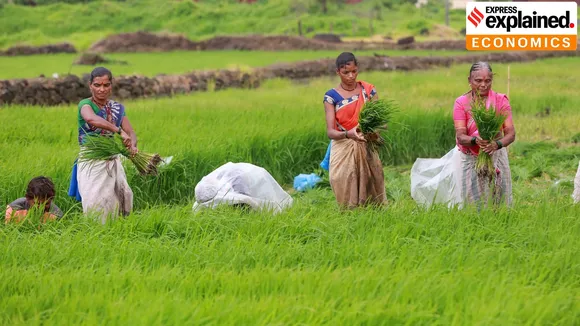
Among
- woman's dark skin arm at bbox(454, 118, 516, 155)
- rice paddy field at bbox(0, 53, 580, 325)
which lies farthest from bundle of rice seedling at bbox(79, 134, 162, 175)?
woman's dark skin arm at bbox(454, 118, 516, 155)

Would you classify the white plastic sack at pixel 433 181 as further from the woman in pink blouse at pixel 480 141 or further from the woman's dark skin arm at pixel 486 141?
the woman's dark skin arm at pixel 486 141

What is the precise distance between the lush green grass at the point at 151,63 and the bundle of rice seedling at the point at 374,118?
1159cm

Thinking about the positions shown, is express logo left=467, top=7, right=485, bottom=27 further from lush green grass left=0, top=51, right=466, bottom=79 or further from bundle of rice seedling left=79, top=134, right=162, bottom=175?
lush green grass left=0, top=51, right=466, bottom=79

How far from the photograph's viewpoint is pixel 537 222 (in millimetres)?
5379

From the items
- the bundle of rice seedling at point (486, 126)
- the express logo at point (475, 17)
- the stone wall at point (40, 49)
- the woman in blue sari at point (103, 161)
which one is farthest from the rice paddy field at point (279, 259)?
the stone wall at point (40, 49)

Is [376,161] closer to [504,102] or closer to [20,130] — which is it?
[504,102]

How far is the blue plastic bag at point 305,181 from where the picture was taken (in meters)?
7.96

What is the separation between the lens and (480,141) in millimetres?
5664

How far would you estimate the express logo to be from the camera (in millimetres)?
9445

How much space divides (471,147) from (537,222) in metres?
0.74

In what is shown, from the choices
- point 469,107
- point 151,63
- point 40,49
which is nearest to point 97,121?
point 469,107

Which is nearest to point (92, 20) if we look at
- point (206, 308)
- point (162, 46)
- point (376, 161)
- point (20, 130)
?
point (162, 46)

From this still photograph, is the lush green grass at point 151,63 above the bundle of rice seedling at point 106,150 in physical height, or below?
above

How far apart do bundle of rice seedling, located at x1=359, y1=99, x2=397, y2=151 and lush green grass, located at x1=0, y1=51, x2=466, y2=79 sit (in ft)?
38.0
